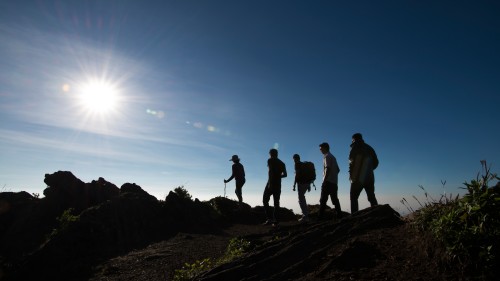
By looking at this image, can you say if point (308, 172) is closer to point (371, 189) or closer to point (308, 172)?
point (308, 172)

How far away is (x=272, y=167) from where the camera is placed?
45.1ft

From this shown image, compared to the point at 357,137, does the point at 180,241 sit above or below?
below

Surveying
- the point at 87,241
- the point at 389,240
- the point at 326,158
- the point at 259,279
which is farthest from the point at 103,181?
the point at 389,240

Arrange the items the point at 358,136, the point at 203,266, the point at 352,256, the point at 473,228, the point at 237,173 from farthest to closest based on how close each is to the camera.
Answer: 1. the point at 237,173
2. the point at 358,136
3. the point at 203,266
4. the point at 352,256
5. the point at 473,228

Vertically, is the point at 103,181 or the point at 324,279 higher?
the point at 103,181

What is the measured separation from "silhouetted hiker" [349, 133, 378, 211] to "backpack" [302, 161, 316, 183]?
3202mm

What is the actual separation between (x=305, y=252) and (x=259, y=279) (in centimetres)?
95

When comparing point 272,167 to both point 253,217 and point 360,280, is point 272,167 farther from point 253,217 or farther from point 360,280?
point 360,280

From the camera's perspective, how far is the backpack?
45.5 ft

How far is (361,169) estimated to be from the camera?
10555 millimetres

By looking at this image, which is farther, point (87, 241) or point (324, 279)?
point (87, 241)

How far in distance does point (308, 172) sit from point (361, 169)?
3534 mm

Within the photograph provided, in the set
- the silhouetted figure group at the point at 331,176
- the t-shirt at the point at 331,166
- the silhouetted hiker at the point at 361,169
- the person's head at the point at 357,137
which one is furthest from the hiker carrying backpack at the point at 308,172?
the person's head at the point at 357,137

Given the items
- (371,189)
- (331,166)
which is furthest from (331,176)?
(371,189)
